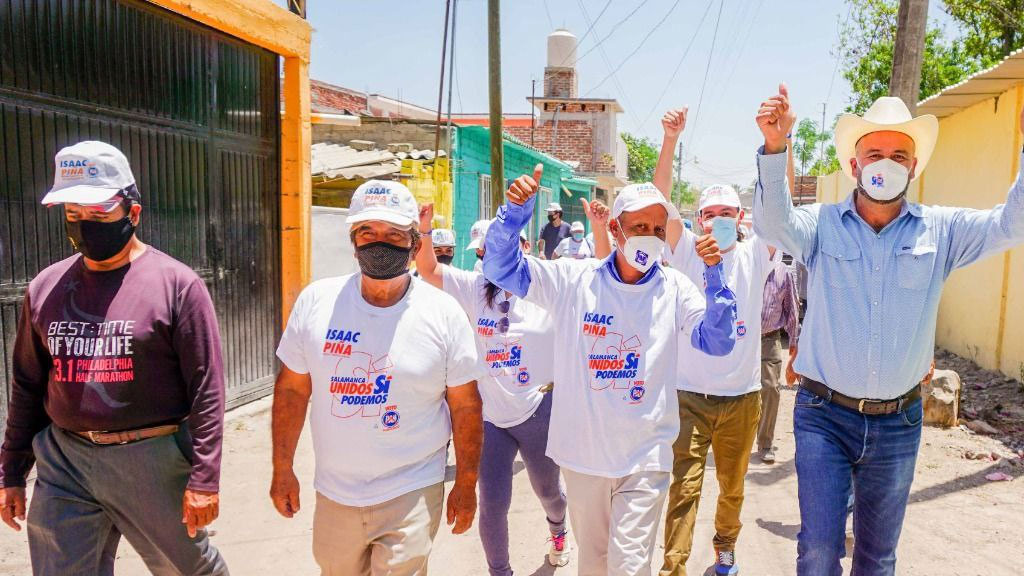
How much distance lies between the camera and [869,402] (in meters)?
3.14

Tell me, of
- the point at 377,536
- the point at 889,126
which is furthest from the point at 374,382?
the point at 889,126

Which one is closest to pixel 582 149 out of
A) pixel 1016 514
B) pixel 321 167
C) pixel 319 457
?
pixel 321 167

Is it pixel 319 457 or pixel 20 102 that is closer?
pixel 319 457

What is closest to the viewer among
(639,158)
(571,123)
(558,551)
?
(558,551)

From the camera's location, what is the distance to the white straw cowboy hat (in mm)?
3205

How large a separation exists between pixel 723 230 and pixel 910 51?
4.35 metres

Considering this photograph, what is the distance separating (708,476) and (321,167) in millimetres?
8972

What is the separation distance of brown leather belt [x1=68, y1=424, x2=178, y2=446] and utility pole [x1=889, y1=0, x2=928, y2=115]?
22.8 feet

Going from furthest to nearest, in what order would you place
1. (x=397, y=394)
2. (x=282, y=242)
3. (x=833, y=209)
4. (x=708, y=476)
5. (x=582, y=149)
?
(x=582, y=149) → (x=282, y=242) → (x=708, y=476) → (x=833, y=209) → (x=397, y=394)

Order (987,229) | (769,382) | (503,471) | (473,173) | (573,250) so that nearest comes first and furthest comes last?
1. (987,229)
2. (503,471)
3. (769,382)
4. (573,250)
5. (473,173)

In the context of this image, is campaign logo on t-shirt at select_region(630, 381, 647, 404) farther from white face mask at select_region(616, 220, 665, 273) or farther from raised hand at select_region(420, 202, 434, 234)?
raised hand at select_region(420, 202, 434, 234)

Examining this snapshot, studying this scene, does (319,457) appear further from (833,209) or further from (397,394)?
(833,209)

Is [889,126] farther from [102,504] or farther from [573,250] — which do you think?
[573,250]

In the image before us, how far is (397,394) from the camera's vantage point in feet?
9.51
